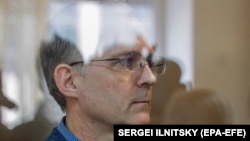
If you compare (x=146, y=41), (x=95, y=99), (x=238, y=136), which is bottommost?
(x=238, y=136)

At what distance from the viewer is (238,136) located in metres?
0.82

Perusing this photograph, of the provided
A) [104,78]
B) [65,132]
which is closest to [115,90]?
[104,78]

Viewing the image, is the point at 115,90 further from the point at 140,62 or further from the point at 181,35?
the point at 181,35

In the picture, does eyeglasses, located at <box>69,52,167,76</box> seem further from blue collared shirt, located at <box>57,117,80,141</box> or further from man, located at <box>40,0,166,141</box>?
blue collared shirt, located at <box>57,117,80,141</box>

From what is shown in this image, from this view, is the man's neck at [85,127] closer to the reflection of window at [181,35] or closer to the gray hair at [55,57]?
the gray hair at [55,57]

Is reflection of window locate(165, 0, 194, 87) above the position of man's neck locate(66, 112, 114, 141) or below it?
above

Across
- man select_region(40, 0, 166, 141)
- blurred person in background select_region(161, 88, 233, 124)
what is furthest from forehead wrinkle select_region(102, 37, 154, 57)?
blurred person in background select_region(161, 88, 233, 124)

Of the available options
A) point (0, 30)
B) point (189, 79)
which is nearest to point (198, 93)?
point (189, 79)

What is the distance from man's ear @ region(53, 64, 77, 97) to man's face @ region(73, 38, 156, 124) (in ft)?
0.06

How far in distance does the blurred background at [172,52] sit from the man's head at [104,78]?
0.03m

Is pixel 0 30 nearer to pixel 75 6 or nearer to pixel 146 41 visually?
pixel 75 6

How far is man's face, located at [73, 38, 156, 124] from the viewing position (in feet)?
2.52

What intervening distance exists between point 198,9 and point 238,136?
30 centimetres

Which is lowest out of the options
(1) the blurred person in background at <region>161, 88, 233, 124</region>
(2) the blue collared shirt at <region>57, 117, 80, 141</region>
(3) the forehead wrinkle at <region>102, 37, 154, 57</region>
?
(2) the blue collared shirt at <region>57, 117, 80, 141</region>
